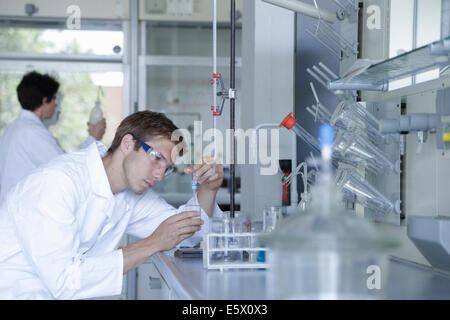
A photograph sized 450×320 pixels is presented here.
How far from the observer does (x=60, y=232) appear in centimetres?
146

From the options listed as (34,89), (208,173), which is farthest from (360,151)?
(34,89)

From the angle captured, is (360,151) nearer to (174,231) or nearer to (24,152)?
(174,231)

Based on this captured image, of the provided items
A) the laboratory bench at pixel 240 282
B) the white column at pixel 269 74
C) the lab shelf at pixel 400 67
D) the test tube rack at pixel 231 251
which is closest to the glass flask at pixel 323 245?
the laboratory bench at pixel 240 282

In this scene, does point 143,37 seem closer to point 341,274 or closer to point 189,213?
point 189,213

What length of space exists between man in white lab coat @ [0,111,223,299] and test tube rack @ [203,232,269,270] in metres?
0.13

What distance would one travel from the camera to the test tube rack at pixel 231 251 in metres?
1.46

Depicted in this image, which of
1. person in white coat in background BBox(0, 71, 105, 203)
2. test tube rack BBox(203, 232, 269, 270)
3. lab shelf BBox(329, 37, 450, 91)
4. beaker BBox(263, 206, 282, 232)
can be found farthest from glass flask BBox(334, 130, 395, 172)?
person in white coat in background BBox(0, 71, 105, 203)

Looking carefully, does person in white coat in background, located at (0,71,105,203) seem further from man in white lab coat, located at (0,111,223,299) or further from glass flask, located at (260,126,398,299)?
glass flask, located at (260,126,398,299)

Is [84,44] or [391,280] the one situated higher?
[84,44]

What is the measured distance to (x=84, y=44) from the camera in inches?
154

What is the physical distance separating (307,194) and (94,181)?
26.3 inches

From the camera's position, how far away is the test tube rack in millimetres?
1456

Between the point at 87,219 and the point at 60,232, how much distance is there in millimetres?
277
